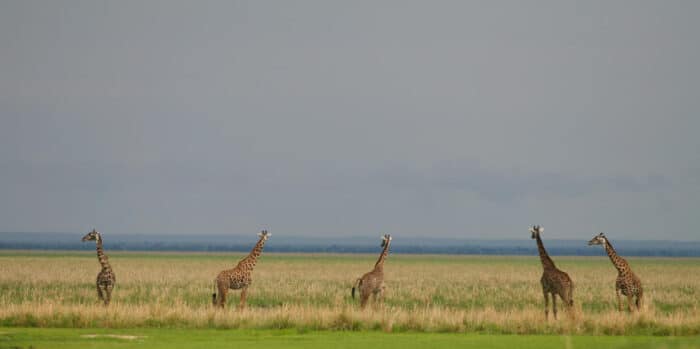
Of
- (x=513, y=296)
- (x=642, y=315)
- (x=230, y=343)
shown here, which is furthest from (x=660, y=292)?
(x=230, y=343)

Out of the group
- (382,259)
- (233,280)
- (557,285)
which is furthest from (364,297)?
(557,285)

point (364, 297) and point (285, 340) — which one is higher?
point (364, 297)

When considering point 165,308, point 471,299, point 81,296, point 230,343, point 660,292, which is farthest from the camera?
point 660,292

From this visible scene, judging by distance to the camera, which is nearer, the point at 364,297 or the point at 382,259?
the point at 364,297

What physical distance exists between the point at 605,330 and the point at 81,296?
1982cm

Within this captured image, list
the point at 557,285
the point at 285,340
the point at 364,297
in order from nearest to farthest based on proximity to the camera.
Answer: the point at 285,340
the point at 557,285
the point at 364,297

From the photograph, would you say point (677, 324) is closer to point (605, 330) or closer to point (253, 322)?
point (605, 330)

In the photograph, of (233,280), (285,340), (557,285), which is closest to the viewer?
(285,340)

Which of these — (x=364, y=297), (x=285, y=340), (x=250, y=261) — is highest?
(x=250, y=261)

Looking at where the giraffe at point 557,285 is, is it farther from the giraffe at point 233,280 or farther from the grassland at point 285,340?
the giraffe at point 233,280

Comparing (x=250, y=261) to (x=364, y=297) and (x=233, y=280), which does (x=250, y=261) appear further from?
(x=364, y=297)

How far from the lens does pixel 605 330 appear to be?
22781 millimetres

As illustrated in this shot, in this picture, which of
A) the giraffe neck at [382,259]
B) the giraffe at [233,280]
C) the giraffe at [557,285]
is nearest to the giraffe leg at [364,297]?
the giraffe neck at [382,259]

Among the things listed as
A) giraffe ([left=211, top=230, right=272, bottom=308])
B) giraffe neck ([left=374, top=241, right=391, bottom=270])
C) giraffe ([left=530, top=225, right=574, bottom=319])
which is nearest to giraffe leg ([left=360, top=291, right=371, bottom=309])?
giraffe neck ([left=374, top=241, right=391, bottom=270])
